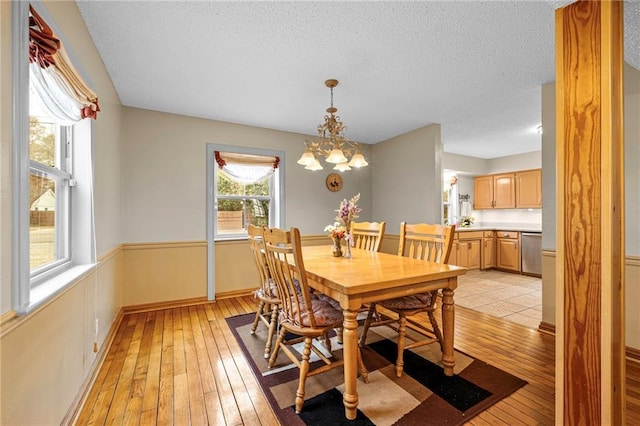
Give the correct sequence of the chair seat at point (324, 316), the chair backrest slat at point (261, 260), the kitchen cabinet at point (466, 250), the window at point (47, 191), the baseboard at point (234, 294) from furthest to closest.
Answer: the kitchen cabinet at point (466, 250), the baseboard at point (234, 294), the chair backrest slat at point (261, 260), the chair seat at point (324, 316), the window at point (47, 191)

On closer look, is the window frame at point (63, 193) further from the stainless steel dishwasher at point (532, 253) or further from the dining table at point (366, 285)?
the stainless steel dishwasher at point (532, 253)

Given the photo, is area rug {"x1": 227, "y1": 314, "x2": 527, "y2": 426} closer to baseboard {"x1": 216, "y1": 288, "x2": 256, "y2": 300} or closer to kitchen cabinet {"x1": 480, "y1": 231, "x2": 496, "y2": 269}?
baseboard {"x1": 216, "y1": 288, "x2": 256, "y2": 300}

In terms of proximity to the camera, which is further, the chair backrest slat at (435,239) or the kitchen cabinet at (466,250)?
the kitchen cabinet at (466,250)

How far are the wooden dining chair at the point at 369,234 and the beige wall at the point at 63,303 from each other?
7.10 feet

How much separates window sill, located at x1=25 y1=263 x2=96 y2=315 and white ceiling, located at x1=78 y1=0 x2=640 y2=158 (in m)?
1.63

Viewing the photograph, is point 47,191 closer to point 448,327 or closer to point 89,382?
point 89,382

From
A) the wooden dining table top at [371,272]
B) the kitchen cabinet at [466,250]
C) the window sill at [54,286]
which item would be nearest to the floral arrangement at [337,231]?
the wooden dining table top at [371,272]

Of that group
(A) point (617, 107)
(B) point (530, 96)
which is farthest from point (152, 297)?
(B) point (530, 96)

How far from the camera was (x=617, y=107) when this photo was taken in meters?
0.98

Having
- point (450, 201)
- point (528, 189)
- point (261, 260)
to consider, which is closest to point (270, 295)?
point (261, 260)

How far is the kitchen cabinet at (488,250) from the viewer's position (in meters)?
5.32

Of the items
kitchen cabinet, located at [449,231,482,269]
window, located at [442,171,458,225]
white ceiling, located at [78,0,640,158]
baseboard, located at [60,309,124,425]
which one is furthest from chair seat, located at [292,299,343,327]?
window, located at [442,171,458,225]

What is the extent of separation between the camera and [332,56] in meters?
2.15

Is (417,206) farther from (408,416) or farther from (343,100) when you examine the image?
(408,416)
